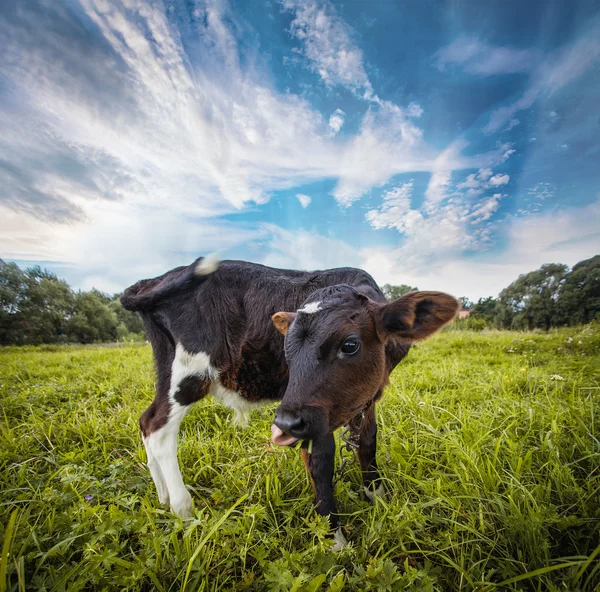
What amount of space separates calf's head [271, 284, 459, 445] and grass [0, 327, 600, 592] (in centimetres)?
56

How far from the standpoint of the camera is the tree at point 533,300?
24.3 feet

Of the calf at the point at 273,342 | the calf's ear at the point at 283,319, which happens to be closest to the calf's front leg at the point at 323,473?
the calf at the point at 273,342

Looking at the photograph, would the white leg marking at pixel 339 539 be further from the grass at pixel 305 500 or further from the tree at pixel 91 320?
the tree at pixel 91 320

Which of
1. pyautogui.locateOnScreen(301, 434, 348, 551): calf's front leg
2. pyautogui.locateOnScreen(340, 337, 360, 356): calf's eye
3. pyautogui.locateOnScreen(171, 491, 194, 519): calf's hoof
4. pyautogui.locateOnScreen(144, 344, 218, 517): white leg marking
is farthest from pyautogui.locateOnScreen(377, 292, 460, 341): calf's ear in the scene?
pyautogui.locateOnScreen(171, 491, 194, 519): calf's hoof

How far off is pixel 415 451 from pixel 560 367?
3799 mm

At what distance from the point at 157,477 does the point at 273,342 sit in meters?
1.52

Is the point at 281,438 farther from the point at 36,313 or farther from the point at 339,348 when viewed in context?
the point at 36,313

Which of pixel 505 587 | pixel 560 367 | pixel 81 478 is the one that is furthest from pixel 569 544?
pixel 560 367

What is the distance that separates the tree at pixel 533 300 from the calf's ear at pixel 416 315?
7.77 m

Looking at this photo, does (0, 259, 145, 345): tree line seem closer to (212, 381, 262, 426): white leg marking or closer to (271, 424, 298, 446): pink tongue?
(212, 381, 262, 426): white leg marking

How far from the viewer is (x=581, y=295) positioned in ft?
20.4

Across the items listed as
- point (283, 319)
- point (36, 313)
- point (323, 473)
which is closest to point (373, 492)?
point (323, 473)

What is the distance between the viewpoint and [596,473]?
6.76 ft

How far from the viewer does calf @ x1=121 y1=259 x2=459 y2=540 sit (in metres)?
1.79
